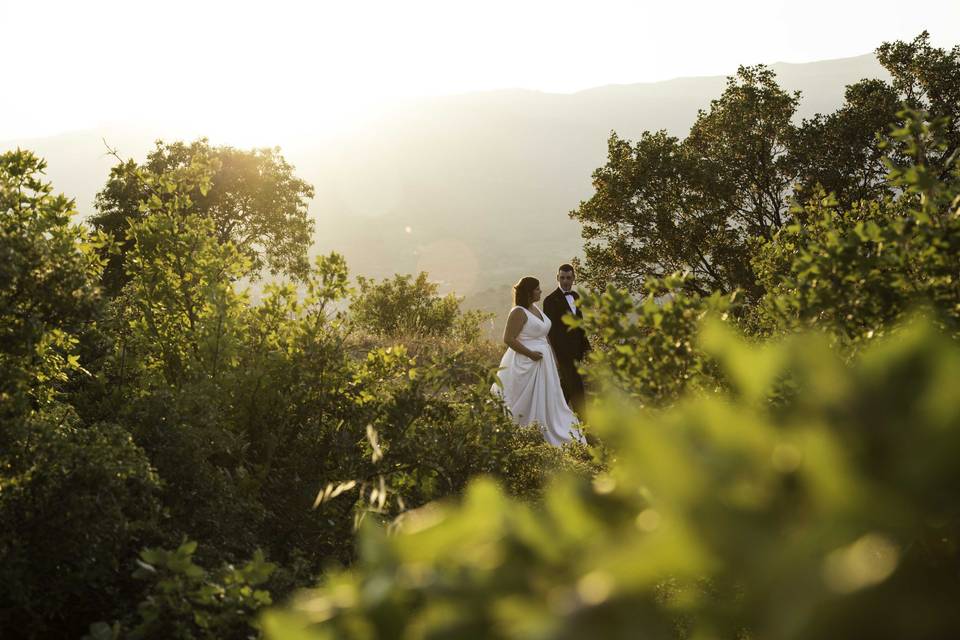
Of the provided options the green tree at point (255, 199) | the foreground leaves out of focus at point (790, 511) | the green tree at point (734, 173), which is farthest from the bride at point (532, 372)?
the green tree at point (255, 199)

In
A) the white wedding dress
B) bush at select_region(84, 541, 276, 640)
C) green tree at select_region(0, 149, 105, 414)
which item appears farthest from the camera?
the white wedding dress

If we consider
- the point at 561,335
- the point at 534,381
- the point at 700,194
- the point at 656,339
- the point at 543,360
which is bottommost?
the point at 534,381

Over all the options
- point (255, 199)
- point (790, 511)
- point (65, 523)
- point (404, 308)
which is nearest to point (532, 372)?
point (65, 523)

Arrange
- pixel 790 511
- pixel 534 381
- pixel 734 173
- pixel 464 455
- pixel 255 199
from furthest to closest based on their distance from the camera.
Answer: pixel 255 199 < pixel 734 173 < pixel 534 381 < pixel 464 455 < pixel 790 511

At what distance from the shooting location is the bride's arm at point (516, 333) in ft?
37.4

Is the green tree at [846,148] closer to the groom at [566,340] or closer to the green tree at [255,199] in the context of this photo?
the groom at [566,340]

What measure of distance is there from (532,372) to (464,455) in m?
7.59

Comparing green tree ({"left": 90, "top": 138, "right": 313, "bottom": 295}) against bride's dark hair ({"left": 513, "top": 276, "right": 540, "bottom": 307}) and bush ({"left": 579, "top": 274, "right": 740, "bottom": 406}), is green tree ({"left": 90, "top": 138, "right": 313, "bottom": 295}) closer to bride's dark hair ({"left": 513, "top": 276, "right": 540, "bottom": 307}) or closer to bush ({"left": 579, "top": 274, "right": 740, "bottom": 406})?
bride's dark hair ({"left": 513, "top": 276, "right": 540, "bottom": 307})

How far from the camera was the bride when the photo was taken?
37.8ft

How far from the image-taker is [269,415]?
14.5ft

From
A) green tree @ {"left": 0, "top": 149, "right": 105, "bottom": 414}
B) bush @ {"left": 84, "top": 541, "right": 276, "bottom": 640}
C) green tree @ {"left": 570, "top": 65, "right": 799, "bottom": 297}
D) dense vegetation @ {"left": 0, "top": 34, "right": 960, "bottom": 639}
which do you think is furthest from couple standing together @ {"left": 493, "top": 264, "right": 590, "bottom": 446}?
bush @ {"left": 84, "top": 541, "right": 276, "bottom": 640}

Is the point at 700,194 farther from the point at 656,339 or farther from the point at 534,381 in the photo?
the point at 656,339

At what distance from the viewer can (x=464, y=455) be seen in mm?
4230

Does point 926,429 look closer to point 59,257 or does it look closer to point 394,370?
point 59,257
